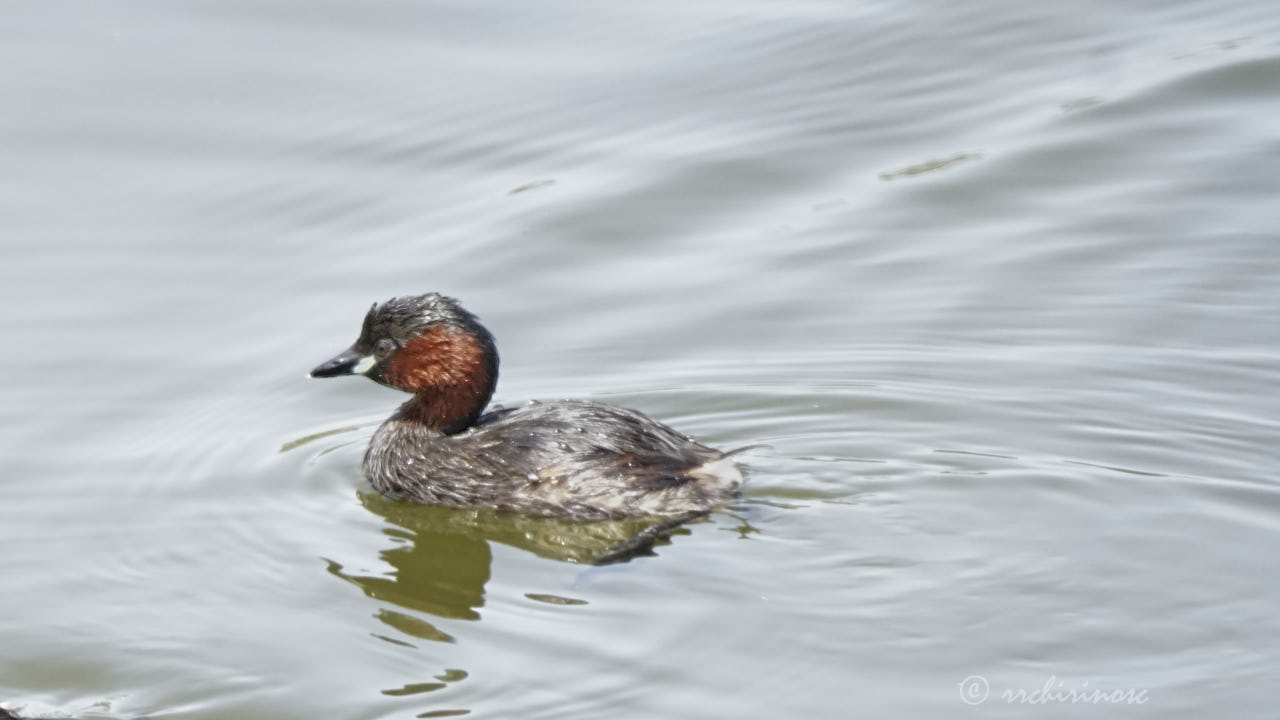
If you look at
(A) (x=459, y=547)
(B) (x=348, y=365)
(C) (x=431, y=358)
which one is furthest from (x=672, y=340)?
(A) (x=459, y=547)

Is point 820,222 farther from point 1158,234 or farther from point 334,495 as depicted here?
point 334,495

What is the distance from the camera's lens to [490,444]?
7000mm

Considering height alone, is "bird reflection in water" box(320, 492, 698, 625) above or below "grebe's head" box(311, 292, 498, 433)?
below

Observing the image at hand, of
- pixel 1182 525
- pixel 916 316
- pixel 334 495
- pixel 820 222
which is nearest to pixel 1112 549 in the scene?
pixel 1182 525

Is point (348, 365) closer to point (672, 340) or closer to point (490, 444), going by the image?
point (490, 444)

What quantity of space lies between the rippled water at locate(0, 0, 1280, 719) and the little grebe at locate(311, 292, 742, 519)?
0.16 m

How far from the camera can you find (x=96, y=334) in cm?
828

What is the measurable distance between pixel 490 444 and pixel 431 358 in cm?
48

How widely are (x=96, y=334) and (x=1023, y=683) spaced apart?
16.2 feet

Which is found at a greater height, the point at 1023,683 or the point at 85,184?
the point at 85,184

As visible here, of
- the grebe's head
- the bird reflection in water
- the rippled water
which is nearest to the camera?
the rippled water

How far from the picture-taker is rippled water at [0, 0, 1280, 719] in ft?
18.0

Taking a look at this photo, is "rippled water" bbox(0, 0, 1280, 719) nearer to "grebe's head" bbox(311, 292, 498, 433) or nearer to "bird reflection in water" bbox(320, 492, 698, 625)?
"bird reflection in water" bbox(320, 492, 698, 625)

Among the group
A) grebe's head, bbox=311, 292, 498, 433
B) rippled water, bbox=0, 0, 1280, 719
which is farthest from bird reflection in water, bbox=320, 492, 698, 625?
grebe's head, bbox=311, 292, 498, 433
